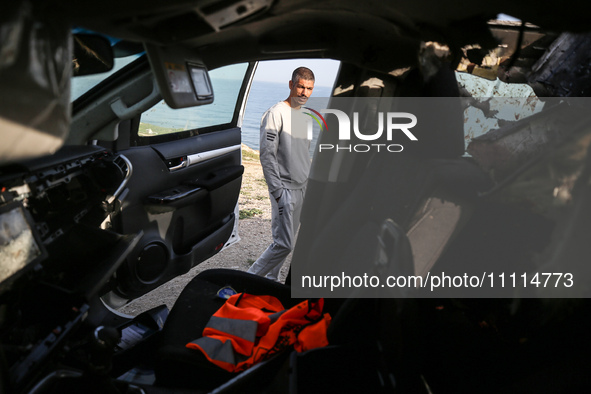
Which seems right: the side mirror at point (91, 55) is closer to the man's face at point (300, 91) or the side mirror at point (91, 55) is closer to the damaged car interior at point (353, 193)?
the damaged car interior at point (353, 193)

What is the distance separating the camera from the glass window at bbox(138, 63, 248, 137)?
2.98 meters

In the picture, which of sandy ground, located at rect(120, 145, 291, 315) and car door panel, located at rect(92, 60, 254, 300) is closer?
car door panel, located at rect(92, 60, 254, 300)

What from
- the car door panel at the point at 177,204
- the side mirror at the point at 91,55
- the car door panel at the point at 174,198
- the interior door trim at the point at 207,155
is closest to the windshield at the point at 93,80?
the side mirror at the point at 91,55

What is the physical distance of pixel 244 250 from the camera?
482 centimetres

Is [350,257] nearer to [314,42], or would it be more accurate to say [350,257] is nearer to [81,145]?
[314,42]

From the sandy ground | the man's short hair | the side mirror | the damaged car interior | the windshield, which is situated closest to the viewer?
the damaged car interior

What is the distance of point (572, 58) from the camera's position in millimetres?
1375

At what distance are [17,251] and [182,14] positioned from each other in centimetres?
99

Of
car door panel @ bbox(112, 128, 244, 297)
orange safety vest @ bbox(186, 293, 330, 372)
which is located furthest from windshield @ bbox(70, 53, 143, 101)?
orange safety vest @ bbox(186, 293, 330, 372)

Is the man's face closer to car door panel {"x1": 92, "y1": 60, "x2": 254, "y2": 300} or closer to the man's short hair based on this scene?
the man's short hair

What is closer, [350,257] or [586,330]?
[586,330]

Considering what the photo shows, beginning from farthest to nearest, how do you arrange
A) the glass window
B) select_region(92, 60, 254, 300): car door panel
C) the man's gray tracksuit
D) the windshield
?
the man's gray tracksuit → the glass window → select_region(92, 60, 254, 300): car door panel → the windshield

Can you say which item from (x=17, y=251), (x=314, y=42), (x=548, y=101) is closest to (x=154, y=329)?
(x=17, y=251)

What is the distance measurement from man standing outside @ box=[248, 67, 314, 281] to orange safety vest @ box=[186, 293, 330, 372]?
1817mm
